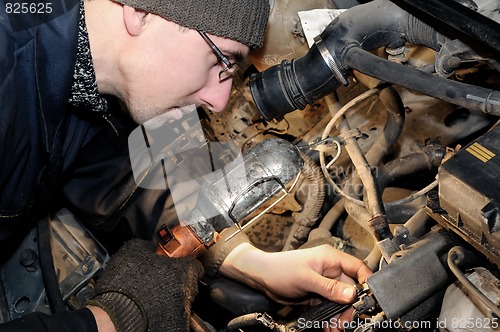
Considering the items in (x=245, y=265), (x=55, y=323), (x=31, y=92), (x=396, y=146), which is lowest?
(x=245, y=265)

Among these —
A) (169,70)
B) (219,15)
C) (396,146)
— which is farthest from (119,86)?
(396,146)

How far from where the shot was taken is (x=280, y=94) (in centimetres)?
156

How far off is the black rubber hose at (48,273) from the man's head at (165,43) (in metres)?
0.64

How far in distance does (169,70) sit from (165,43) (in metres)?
0.09

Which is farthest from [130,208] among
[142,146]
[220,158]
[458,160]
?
[458,160]

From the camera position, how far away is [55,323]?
57.9 inches

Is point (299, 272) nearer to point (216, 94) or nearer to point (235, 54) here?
point (216, 94)

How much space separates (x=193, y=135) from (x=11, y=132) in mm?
808

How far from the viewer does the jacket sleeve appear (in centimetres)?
143

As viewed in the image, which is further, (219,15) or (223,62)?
(223,62)

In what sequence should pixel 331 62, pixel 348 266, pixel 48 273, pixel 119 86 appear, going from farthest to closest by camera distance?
pixel 48 273 < pixel 348 266 < pixel 119 86 < pixel 331 62

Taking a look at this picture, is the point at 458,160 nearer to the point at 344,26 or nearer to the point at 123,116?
the point at 344,26

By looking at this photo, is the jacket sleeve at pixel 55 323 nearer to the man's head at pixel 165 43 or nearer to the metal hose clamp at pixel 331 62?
the man's head at pixel 165 43

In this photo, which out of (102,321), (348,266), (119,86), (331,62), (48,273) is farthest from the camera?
(48,273)
